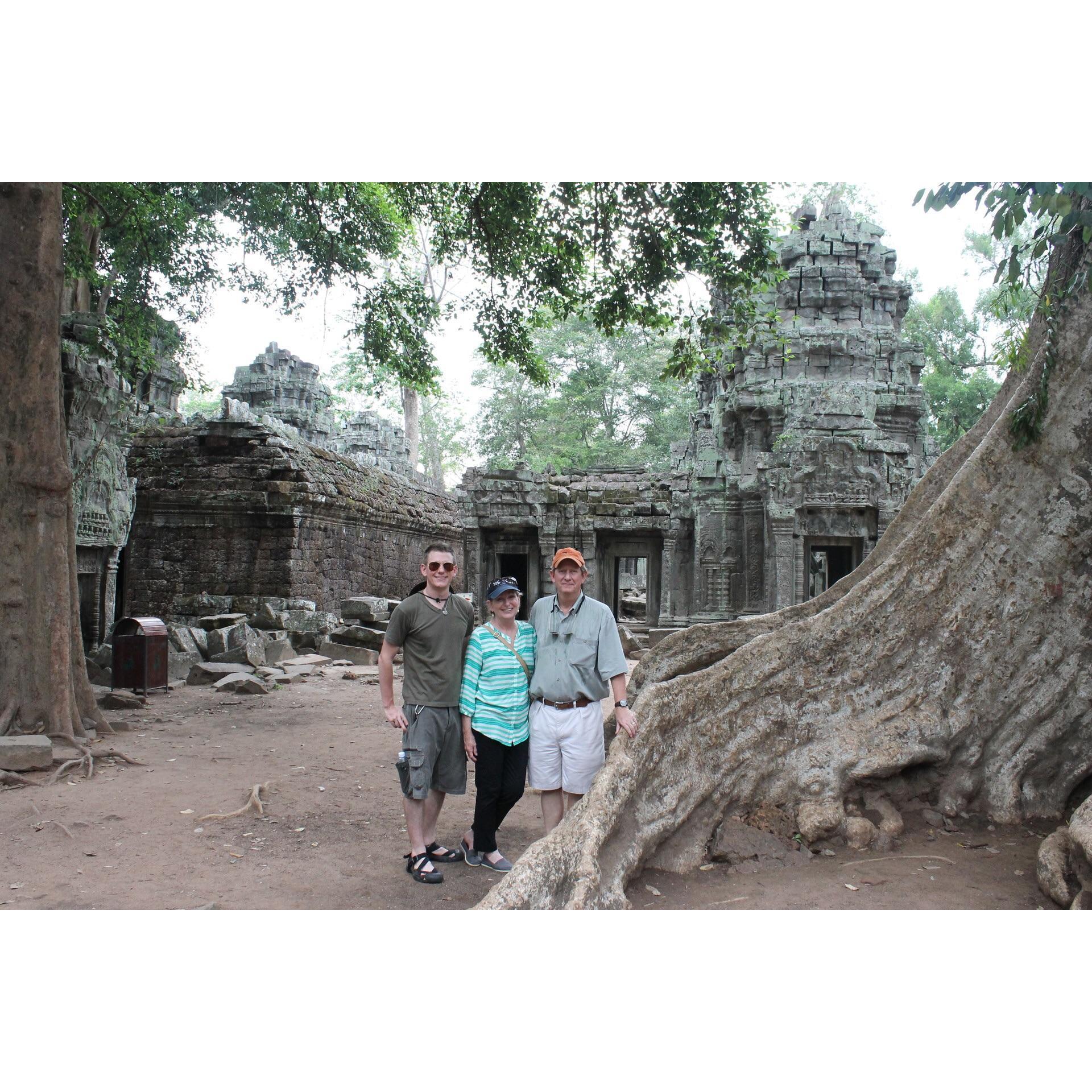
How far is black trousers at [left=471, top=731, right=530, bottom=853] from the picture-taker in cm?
329

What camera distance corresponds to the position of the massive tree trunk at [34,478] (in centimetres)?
570

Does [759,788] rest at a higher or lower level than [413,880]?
higher

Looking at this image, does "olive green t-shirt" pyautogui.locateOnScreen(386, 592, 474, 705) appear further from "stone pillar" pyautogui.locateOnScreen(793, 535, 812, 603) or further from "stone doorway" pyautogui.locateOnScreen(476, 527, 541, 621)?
"stone doorway" pyautogui.locateOnScreen(476, 527, 541, 621)

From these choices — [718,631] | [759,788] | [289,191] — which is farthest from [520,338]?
[759,788]

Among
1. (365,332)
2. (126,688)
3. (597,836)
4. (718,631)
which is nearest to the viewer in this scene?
(597,836)

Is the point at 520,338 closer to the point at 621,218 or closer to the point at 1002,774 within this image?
the point at 621,218

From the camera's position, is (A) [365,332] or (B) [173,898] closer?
(B) [173,898]

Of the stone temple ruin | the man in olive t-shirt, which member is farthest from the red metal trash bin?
the man in olive t-shirt

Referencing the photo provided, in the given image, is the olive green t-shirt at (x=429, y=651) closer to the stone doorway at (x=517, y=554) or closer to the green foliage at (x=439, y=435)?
the stone doorway at (x=517, y=554)

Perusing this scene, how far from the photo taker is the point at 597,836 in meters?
2.73

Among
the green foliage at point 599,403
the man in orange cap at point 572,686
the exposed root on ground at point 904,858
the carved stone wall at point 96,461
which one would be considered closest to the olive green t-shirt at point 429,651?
the man in orange cap at point 572,686

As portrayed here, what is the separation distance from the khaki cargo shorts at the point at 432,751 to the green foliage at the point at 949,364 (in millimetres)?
18880

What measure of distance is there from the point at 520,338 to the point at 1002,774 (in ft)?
20.7

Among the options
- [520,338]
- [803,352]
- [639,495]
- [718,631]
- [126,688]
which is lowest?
[126,688]
